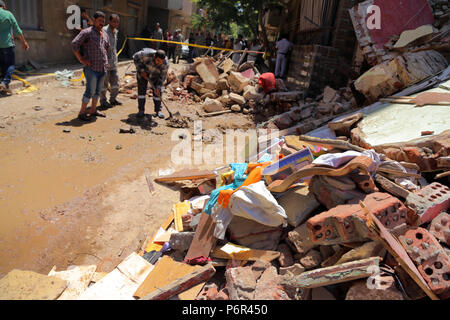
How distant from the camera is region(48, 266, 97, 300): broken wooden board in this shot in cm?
229

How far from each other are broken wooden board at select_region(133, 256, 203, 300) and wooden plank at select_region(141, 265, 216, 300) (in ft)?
0.13

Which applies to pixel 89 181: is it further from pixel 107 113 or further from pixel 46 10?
pixel 46 10

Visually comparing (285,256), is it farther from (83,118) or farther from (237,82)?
(237,82)

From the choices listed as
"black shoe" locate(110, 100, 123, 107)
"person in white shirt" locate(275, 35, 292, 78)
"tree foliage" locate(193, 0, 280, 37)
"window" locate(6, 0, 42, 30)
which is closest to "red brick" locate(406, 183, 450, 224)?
"black shoe" locate(110, 100, 123, 107)

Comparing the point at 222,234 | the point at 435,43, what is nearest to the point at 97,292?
the point at 222,234

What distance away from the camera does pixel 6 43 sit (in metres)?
6.34

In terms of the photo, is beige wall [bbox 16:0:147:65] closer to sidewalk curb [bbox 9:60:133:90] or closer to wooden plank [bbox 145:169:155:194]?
sidewalk curb [bbox 9:60:133:90]

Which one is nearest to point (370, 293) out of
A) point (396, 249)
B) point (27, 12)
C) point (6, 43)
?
point (396, 249)

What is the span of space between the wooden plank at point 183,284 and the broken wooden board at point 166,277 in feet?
0.13

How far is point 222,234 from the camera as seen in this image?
262 centimetres

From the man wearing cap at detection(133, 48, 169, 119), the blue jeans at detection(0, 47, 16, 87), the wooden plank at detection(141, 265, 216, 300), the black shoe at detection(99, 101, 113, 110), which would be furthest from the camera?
the black shoe at detection(99, 101, 113, 110)

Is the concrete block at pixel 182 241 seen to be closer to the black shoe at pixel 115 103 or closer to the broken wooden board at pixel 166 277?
the broken wooden board at pixel 166 277
